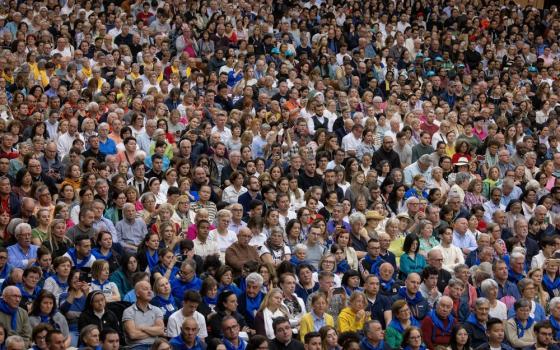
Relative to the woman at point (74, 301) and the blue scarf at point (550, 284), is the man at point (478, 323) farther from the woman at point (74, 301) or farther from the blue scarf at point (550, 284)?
the woman at point (74, 301)

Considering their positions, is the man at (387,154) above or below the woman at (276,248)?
below

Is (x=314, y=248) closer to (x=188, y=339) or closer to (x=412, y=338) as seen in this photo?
(x=412, y=338)

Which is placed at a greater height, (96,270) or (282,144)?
(96,270)

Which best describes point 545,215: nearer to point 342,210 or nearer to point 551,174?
point 551,174

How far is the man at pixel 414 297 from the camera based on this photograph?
980 cm

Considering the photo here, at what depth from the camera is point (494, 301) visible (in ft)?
33.7

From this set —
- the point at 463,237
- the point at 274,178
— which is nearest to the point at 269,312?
the point at 274,178

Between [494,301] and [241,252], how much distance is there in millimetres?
2396

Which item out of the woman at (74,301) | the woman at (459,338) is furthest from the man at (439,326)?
the woman at (74,301)

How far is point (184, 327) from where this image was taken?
845cm

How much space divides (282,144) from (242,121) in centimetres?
65

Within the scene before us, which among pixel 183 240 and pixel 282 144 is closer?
pixel 183 240

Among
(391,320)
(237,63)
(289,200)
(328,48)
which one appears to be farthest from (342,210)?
(328,48)

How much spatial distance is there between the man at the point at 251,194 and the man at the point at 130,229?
1.63 metres
